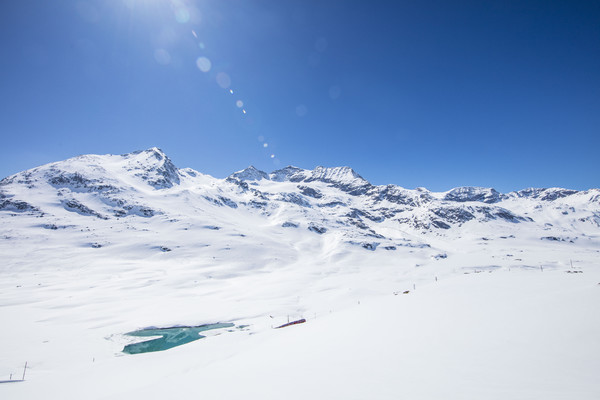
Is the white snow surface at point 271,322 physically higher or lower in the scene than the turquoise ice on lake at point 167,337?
higher

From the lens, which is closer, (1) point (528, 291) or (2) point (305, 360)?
(2) point (305, 360)

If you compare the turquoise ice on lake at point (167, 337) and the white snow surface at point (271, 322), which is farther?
the turquoise ice on lake at point (167, 337)

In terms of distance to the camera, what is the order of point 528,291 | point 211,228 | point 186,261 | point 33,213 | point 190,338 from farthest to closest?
point 211,228, point 33,213, point 186,261, point 190,338, point 528,291

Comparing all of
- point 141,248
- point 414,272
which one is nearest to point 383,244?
point 414,272

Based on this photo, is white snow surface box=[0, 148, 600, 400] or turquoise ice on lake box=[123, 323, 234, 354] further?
turquoise ice on lake box=[123, 323, 234, 354]

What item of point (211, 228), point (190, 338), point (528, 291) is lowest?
point (190, 338)

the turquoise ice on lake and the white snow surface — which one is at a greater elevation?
the white snow surface

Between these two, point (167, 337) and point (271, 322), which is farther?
point (271, 322)

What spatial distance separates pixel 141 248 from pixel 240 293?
208 ft

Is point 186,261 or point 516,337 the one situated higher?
point 186,261

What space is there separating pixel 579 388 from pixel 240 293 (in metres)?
59.5

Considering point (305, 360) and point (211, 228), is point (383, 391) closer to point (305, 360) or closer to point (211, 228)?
point (305, 360)

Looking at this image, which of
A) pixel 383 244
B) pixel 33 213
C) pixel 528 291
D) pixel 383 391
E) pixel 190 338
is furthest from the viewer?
pixel 383 244

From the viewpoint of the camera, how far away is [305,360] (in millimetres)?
12336
